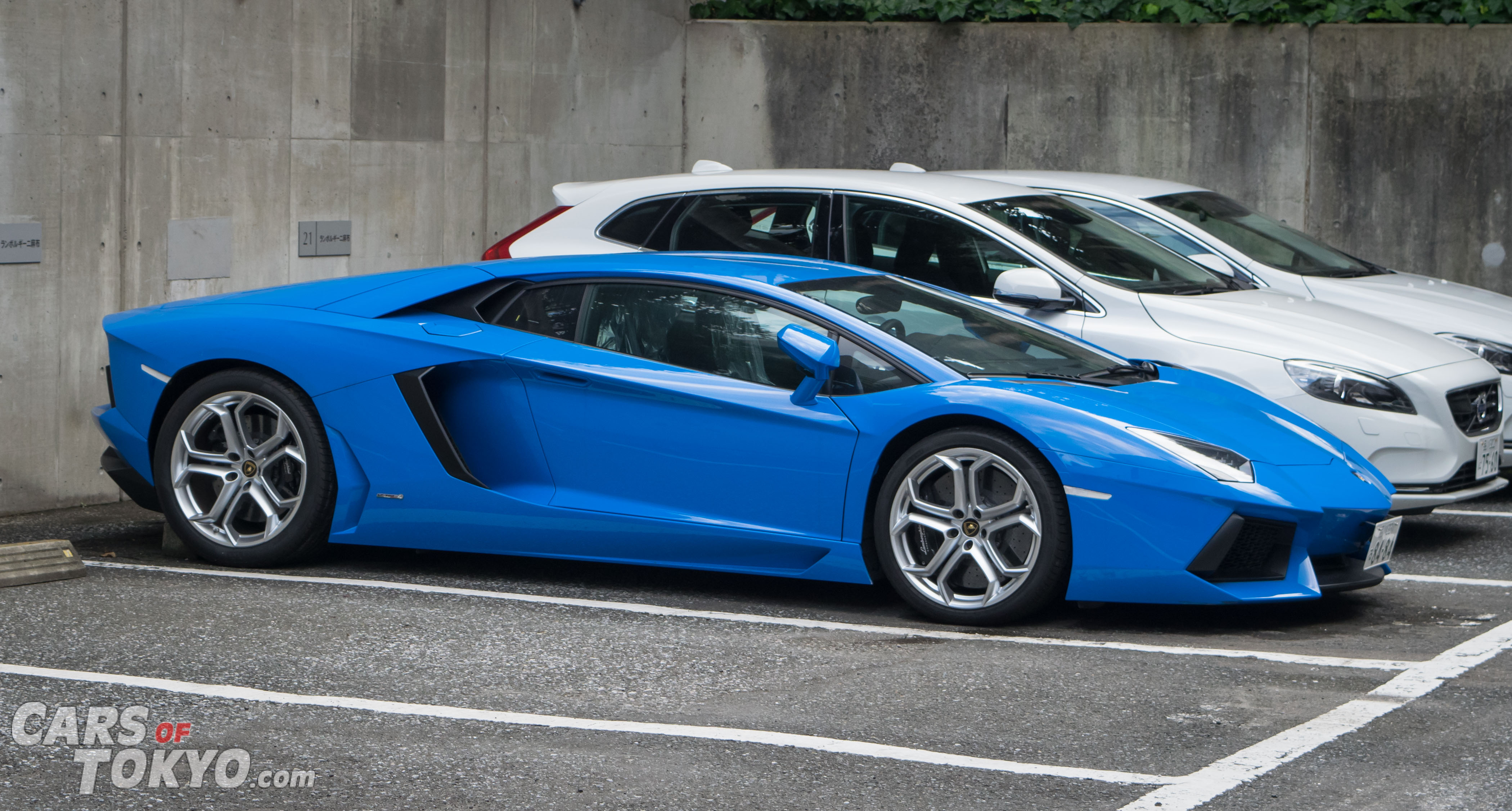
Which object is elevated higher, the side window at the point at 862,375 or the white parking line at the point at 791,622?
the side window at the point at 862,375

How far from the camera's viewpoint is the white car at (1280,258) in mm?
8711

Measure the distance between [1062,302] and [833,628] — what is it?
2.48m

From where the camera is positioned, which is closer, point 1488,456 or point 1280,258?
Result: point 1488,456

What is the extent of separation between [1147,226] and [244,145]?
4693mm

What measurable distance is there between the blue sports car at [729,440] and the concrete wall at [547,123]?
1.63 metres

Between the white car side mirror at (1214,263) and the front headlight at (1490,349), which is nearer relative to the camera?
the front headlight at (1490,349)

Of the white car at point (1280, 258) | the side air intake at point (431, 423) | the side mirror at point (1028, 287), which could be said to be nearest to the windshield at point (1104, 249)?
the white car at point (1280, 258)

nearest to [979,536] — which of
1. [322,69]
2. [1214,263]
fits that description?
[1214,263]

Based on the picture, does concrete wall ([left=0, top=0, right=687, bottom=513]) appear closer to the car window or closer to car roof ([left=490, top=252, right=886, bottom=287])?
car roof ([left=490, top=252, right=886, bottom=287])

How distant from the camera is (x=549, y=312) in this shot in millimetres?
6465

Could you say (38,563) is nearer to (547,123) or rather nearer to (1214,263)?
(1214,263)

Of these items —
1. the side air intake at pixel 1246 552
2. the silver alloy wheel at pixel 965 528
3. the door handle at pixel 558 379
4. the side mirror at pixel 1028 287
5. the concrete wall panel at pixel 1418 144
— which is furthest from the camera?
the concrete wall panel at pixel 1418 144

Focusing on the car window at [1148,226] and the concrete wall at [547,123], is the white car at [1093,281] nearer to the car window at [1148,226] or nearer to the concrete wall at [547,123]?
the car window at [1148,226]

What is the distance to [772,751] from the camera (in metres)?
4.32
